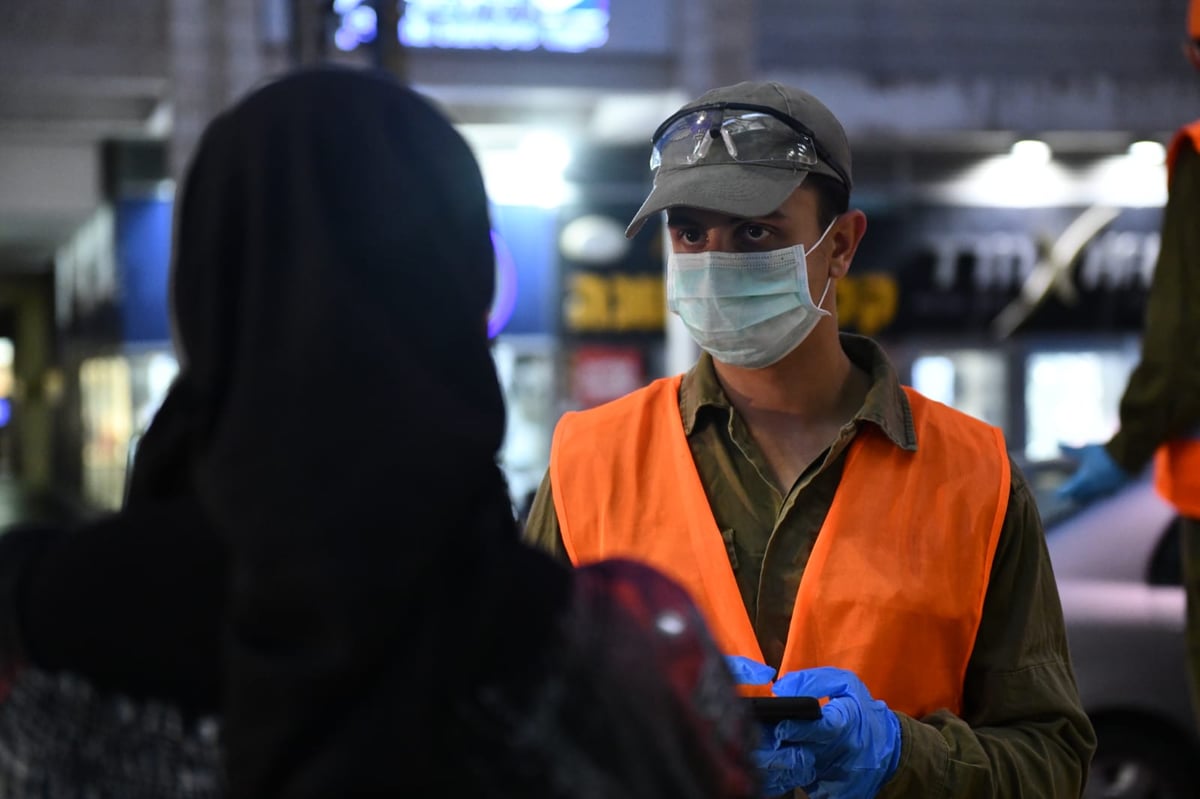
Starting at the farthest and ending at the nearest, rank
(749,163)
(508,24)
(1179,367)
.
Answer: (508,24)
(1179,367)
(749,163)

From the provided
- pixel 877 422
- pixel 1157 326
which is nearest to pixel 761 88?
pixel 877 422

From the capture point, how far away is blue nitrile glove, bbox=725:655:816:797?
1.91 metres

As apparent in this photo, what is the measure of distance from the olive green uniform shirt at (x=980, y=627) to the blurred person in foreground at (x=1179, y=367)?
1364 mm

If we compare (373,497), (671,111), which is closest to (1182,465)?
(373,497)

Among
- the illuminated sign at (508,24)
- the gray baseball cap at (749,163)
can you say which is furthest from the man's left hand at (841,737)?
the illuminated sign at (508,24)

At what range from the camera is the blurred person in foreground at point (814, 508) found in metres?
2.07

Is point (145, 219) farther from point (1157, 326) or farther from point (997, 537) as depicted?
point (997, 537)

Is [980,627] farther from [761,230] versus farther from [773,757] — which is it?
[761,230]

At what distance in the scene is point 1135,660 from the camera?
4680 mm

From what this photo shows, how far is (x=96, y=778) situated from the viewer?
114 centimetres

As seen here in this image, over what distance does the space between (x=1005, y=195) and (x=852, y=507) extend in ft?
37.2

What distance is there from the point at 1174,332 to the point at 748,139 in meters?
1.68

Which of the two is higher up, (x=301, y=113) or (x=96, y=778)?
(x=301, y=113)

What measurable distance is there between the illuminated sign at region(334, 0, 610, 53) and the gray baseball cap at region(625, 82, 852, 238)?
829 cm
